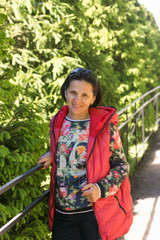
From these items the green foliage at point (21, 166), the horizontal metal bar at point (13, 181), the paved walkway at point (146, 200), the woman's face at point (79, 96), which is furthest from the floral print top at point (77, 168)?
the paved walkway at point (146, 200)

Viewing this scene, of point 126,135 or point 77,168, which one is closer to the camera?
point 77,168

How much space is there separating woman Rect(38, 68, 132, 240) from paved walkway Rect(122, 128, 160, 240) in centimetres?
162

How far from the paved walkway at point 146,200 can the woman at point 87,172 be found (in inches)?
63.8

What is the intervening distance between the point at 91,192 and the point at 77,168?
21cm

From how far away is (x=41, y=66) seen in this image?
5.67 m

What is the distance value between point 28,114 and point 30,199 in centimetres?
80

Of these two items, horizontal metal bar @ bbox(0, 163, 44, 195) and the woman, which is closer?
horizontal metal bar @ bbox(0, 163, 44, 195)

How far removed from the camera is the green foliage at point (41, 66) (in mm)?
2898

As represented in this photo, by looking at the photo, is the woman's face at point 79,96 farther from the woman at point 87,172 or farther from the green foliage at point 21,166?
the green foliage at point 21,166

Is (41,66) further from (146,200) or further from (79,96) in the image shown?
(79,96)

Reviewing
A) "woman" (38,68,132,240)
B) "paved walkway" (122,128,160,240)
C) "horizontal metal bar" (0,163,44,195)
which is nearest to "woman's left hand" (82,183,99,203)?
"woman" (38,68,132,240)

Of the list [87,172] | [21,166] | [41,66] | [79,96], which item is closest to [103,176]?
[87,172]

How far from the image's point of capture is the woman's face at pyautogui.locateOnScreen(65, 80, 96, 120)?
2289mm

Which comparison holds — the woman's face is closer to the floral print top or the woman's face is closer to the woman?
the woman
